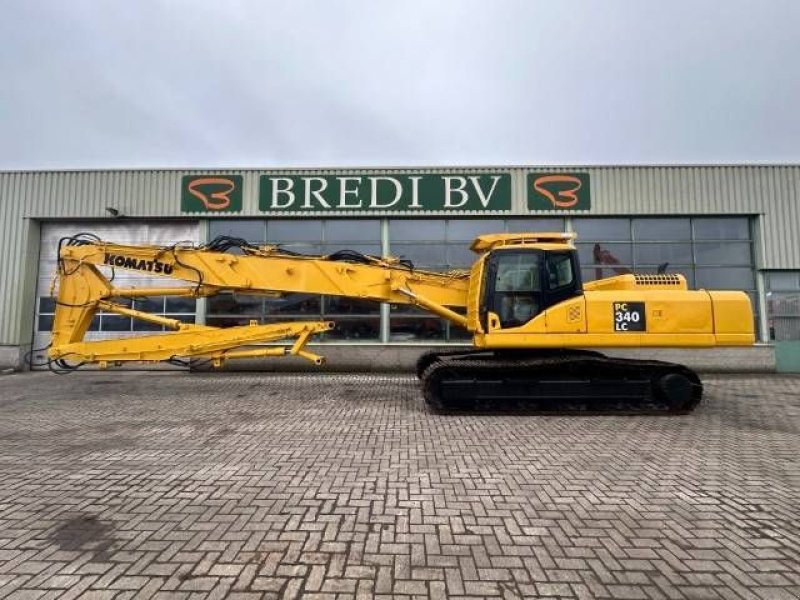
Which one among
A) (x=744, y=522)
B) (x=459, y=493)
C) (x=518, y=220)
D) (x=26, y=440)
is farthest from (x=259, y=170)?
(x=744, y=522)

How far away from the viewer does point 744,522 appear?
→ 3398mm

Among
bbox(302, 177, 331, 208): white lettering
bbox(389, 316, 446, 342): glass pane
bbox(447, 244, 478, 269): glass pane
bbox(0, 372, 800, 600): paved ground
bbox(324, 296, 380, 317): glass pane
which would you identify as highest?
bbox(302, 177, 331, 208): white lettering

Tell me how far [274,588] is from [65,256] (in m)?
8.88

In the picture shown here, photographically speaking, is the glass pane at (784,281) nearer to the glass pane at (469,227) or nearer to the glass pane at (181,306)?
the glass pane at (469,227)

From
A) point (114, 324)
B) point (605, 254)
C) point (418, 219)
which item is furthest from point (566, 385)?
point (114, 324)

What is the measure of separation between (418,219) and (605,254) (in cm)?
579

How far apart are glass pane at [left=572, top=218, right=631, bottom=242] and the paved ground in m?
7.24

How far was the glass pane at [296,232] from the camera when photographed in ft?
43.4

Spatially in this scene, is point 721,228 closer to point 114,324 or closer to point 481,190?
point 481,190

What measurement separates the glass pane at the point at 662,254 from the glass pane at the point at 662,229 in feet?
0.83

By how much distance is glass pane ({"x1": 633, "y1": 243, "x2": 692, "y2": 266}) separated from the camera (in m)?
13.0

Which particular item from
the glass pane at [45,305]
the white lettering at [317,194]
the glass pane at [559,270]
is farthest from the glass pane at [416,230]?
the glass pane at [45,305]

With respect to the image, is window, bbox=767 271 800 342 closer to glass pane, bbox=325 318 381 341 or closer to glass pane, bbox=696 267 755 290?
glass pane, bbox=696 267 755 290

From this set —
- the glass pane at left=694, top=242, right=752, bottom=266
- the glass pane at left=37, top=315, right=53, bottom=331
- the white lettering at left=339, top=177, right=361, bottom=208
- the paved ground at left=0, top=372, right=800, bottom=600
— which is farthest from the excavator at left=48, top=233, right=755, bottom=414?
the glass pane at left=694, top=242, right=752, bottom=266
